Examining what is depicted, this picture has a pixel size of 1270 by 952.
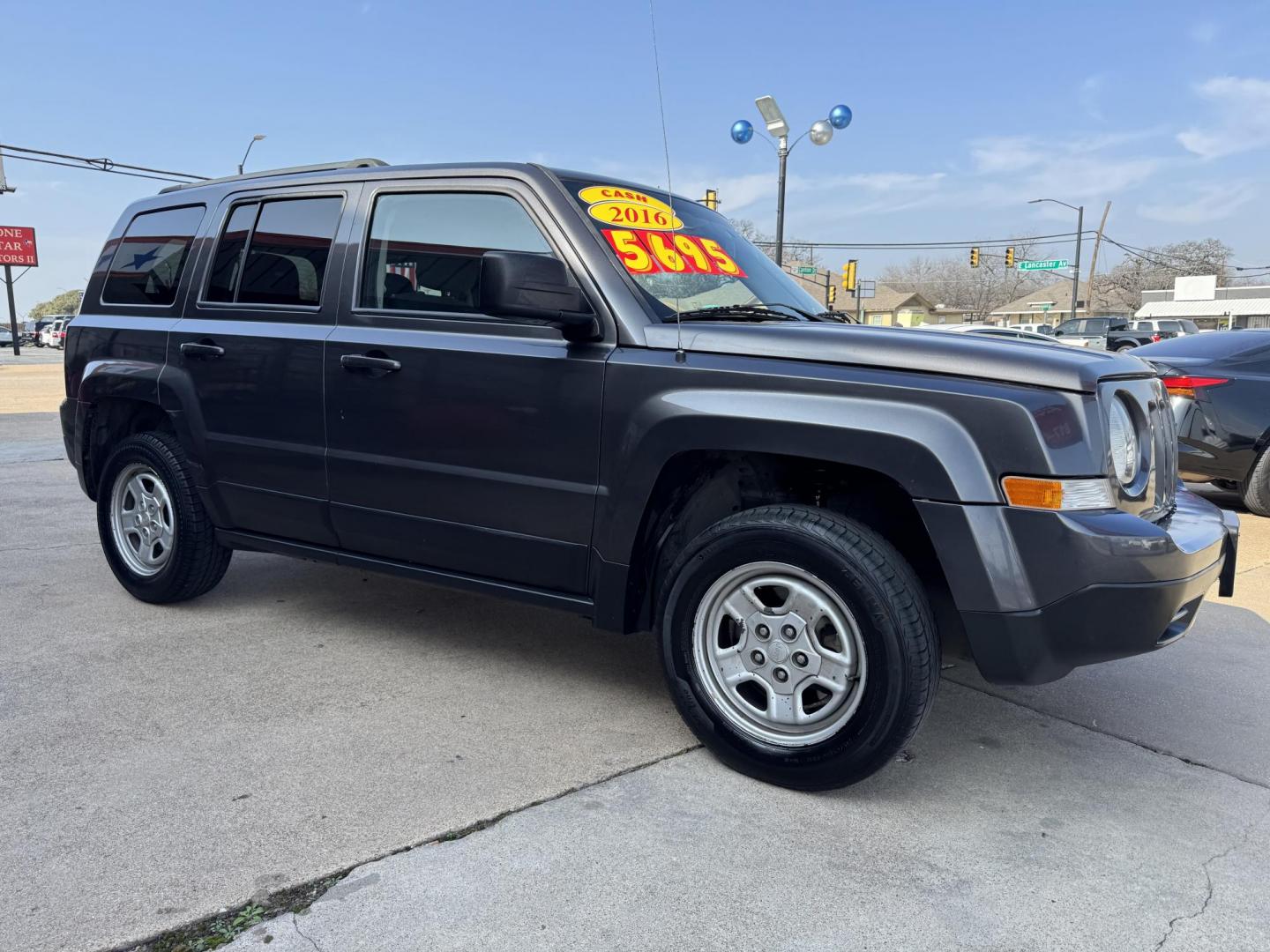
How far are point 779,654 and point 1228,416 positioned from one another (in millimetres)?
5831

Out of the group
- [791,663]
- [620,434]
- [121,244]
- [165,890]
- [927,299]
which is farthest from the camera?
[927,299]

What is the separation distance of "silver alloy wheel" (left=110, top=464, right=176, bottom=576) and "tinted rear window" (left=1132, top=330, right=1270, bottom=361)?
Answer: 6.62 meters

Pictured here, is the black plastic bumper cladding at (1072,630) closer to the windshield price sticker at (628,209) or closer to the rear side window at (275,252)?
the windshield price sticker at (628,209)

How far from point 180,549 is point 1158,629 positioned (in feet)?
12.7

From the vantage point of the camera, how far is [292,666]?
3830mm

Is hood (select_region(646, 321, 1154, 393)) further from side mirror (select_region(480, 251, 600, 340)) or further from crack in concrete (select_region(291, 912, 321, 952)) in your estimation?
crack in concrete (select_region(291, 912, 321, 952))

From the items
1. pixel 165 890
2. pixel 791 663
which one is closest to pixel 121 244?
pixel 165 890

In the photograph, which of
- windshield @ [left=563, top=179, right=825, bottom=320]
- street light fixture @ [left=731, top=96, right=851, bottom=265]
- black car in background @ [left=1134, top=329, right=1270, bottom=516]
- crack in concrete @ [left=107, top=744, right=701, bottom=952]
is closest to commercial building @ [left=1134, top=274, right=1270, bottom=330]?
street light fixture @ [left=731, top=96, right=851, bottom=265]

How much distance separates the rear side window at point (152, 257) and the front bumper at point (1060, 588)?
3580 mm

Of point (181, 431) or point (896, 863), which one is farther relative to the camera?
point (181, 431)

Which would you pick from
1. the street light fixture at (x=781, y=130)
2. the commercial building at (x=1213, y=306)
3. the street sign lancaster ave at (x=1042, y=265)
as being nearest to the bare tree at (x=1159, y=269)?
the commercial building at (x=1213, y=306)

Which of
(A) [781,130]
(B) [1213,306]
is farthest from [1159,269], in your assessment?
(A) [781,130]

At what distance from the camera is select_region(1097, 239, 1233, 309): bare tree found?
77000 millimetres

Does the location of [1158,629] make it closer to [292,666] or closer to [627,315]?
[627,315]
